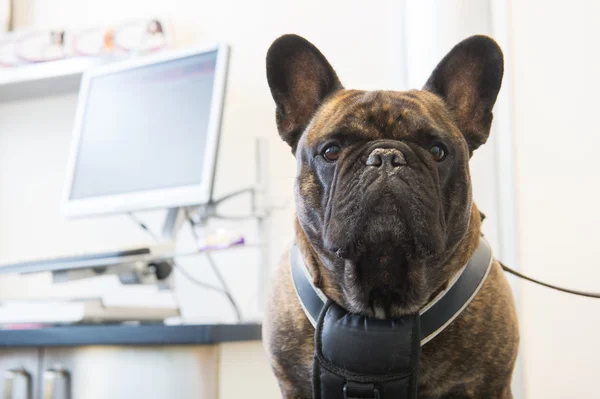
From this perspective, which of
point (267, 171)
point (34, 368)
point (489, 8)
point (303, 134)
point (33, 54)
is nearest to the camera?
point (303, 134)

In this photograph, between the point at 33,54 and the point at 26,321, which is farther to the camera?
the point at 33,54

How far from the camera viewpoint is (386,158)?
90 cm

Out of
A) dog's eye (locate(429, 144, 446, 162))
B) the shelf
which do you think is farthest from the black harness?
the shelf

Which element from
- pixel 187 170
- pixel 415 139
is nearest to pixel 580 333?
pixel 415 139

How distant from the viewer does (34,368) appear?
138cm

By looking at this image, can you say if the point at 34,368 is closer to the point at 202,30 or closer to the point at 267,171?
the point at 267,171

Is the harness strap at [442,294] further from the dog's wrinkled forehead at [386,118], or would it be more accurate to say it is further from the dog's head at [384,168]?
the dog's wrinkled forehead at [386,118]

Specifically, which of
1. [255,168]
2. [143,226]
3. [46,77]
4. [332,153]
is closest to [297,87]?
[332,153]

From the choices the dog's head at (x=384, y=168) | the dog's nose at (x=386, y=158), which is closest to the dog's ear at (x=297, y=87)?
the dog's head at (x=384, y=168)

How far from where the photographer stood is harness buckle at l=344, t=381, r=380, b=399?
0.92 m

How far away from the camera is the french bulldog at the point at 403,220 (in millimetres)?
896

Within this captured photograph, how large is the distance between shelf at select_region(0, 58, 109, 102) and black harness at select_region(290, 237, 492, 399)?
1.35 metres

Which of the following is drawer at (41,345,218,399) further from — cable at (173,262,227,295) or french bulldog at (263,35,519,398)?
cable at (173,262,227,295)

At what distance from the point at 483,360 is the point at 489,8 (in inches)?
40.4
